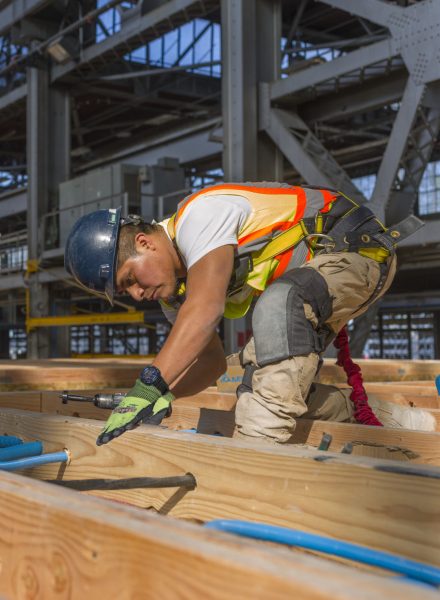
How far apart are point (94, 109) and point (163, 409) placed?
1674 cm

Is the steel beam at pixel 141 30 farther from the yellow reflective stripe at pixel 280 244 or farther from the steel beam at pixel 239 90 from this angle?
the yellow reflective stripe at pixel 280 244

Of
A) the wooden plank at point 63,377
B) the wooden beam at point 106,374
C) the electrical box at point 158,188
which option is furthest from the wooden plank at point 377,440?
the electrical box at point 158,188

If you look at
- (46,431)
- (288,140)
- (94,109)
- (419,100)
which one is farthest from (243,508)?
(94,109)

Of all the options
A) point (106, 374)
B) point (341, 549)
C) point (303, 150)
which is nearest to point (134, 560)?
point (341, 549)

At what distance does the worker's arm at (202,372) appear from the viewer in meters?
3.35

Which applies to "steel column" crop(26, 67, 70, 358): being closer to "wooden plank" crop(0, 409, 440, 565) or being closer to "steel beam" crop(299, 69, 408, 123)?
"steel beam" crop(299, 69, 408, 123)

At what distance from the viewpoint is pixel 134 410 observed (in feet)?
7.36

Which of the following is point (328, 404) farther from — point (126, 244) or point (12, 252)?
point (12, 252)

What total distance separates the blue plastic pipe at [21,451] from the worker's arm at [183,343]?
0.34 metres

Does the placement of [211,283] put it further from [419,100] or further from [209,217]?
[419,100]

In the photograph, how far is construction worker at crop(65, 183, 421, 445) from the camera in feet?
7.98

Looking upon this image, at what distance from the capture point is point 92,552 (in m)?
1.30

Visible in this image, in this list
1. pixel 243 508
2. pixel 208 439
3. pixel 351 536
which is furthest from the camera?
pixel 208 439

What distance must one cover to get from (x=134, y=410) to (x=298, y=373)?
2.27 feet
